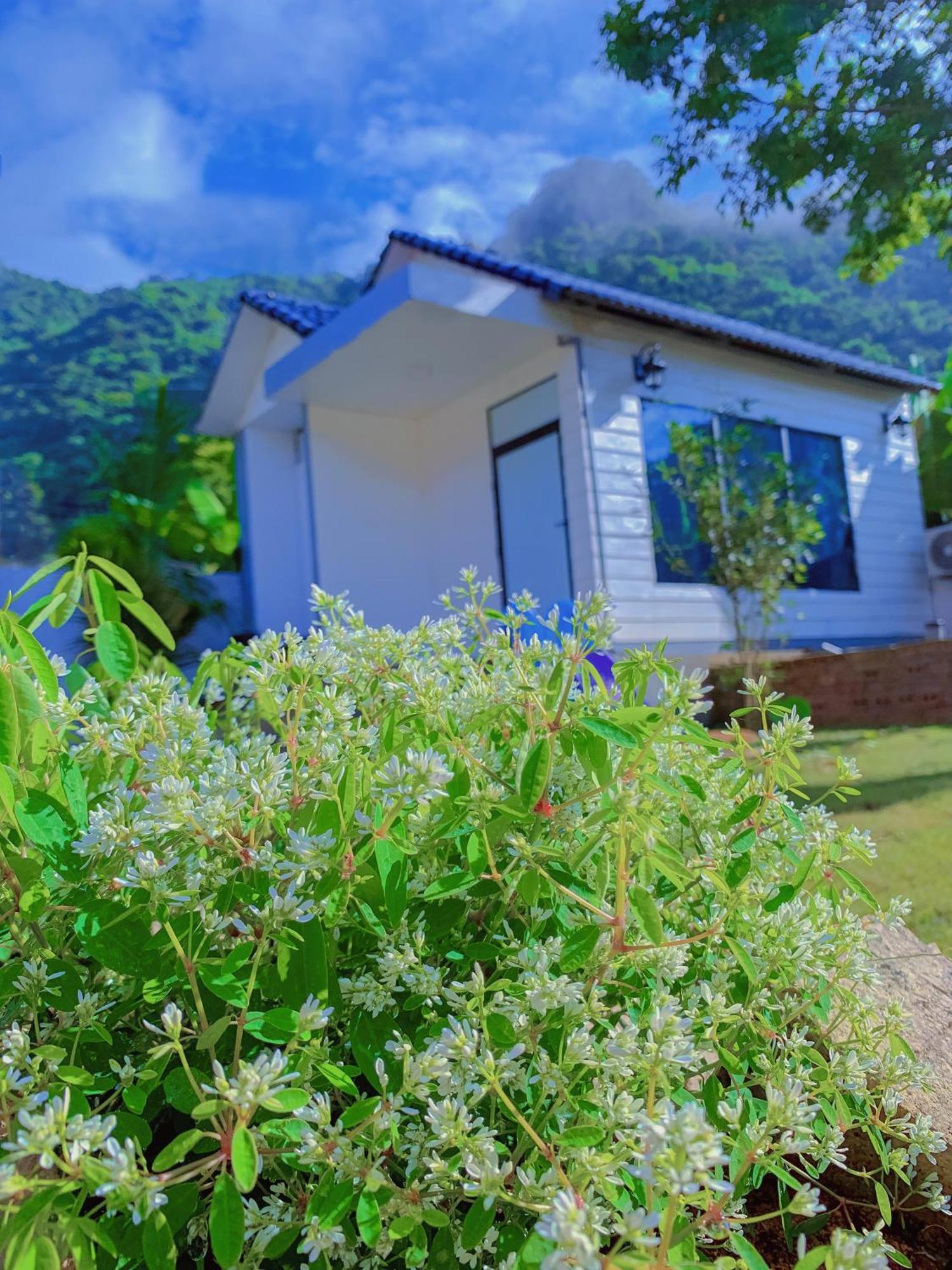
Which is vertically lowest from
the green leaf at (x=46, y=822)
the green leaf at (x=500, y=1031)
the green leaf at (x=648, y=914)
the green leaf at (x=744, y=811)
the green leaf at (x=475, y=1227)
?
the green leaf at (x=475, y=1227)

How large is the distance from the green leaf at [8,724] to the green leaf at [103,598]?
0.46 meters

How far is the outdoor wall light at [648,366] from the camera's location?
326 inches

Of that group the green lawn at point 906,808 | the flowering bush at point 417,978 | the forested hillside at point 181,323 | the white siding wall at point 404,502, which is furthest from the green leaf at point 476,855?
the forested hillside at point 181,323

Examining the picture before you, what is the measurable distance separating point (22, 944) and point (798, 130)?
7937 mm

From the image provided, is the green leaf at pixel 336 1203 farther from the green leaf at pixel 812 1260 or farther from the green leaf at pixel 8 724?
the green leaf at pixel 8 724

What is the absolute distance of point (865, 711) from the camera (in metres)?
7.05

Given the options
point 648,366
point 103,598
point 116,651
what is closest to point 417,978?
point 116,651

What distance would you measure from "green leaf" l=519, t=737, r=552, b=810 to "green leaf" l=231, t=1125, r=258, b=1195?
1.27 feet

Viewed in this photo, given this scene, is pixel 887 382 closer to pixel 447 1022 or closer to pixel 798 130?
pixel 798 130

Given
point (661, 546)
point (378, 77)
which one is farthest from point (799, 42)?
point (378, 77)

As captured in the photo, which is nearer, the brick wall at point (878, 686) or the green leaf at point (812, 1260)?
the green leaf at point (812, 1260)

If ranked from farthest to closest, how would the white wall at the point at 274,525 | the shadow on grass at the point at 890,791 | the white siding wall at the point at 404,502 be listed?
the white wall at the point at 274,525
the white siding wall at the point at 404,502
the shadow on grass at the point at 890,791

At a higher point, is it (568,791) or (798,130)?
(798,130)

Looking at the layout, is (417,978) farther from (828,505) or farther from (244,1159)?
(828,505)
